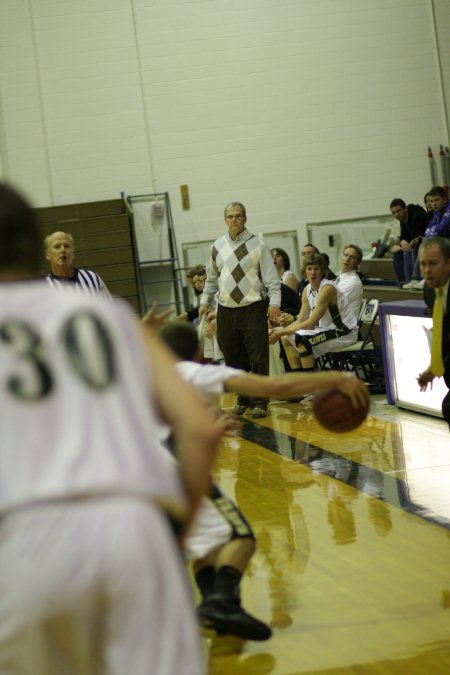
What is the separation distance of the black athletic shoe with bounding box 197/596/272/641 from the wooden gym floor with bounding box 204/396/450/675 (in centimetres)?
5

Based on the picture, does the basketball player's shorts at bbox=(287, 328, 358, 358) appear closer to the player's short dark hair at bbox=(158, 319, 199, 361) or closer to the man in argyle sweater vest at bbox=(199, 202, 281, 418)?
the man in argyle sweater vest at bbox=(199, 202, 281, 418)

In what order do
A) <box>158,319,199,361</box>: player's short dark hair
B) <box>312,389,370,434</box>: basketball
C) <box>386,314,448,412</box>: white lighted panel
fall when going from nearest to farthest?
<box>158,319,199,361</box>: player's short dark hair → <box>312,389,370,434</box>: basketball → <box>386,314,448,412</box>: white lighted panel

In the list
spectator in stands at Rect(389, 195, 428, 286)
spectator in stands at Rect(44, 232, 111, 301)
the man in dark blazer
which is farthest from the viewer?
spectator in stands at Rect(389, 195, 428, 286)

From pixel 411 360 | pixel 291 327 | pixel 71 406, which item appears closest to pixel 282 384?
pixel 71 406

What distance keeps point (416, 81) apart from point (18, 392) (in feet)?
49.4

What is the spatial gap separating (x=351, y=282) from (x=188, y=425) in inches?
344

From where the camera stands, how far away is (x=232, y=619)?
12.0 ft

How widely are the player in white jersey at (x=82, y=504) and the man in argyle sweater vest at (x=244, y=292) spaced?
7.58 meters

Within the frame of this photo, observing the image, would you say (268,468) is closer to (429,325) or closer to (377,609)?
(429,325)

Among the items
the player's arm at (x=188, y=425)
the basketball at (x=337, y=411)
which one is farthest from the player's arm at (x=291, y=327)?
the player's arm at (x=188, y=425)

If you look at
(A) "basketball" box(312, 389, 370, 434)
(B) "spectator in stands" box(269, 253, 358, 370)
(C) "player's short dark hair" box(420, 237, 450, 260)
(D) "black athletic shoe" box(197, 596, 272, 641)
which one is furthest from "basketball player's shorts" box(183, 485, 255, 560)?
(B) "spectator in stands" box(269, 253, 358, 370)

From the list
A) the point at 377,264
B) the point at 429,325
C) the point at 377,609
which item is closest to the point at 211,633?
the point at 377,609

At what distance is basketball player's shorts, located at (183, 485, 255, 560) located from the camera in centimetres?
Answer: 369

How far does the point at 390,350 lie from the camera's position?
28.7 feet
